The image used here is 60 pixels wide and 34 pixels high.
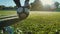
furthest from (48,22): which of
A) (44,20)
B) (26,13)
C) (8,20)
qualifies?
(8,20)

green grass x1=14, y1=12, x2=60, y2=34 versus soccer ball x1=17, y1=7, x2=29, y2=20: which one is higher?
soccer ball x1=17, y1=7, x2=29, y2=20

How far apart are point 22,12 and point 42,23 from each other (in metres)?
0.32

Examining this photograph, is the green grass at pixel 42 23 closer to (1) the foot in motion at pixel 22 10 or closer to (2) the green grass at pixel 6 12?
(1) the foot in motion at pixel 22 10

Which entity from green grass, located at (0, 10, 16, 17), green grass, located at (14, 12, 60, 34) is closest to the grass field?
green grass, located at (14, 12, 60, 34)

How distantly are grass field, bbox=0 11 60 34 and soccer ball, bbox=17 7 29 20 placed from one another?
6 cm

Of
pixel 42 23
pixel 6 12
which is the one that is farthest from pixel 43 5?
pixel 6 12

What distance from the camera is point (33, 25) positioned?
10.8 ft

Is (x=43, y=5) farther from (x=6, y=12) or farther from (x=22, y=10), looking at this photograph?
A: (x=6, y=12)

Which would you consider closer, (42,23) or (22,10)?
(22,10)

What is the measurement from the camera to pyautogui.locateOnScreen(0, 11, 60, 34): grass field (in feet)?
10.7

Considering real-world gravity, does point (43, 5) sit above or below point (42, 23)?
above

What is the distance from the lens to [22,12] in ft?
10.4

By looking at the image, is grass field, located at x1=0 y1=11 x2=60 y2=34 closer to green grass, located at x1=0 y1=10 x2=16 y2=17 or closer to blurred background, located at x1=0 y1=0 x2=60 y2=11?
blurred background, located at x1=0 y1=0 x2=60 y2=11

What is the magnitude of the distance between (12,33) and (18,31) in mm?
89
